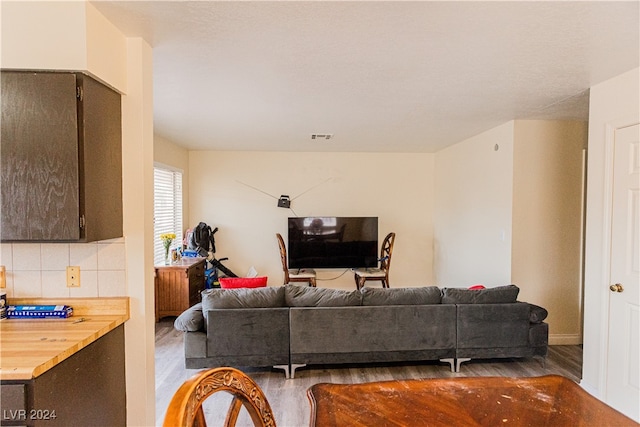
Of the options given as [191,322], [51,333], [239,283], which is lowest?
[191,322]

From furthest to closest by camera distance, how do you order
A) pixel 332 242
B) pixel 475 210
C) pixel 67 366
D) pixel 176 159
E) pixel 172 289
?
pixel 332 242 → pixel 176 159 → pixel 475 210 → pixel 172 289 → pixel 67 366

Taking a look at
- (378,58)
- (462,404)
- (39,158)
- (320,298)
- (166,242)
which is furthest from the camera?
(166,242)

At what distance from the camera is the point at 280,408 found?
2.56m

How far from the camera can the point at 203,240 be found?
5.64 metres

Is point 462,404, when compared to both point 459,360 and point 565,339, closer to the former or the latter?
point 459,360

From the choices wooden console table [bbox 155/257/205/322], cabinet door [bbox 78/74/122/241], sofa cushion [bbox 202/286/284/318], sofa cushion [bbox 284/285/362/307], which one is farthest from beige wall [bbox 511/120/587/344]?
wooden console table [bbox 155/257/205/322]

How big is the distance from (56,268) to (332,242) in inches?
167

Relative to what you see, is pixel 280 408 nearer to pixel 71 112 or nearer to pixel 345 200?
pixel 71 112

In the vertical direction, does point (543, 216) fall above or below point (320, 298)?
above

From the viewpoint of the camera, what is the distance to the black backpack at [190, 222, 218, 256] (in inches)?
218

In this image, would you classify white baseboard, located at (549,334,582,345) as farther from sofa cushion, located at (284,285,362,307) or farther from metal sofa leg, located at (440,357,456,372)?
sofa cushion, located at (284,285,362,307)

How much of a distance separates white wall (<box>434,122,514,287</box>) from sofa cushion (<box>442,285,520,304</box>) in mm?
794

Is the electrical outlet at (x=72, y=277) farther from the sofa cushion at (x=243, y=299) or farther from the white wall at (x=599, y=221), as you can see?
the white wall at (x=599, y=221)

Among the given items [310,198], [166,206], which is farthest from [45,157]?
[310,198]
